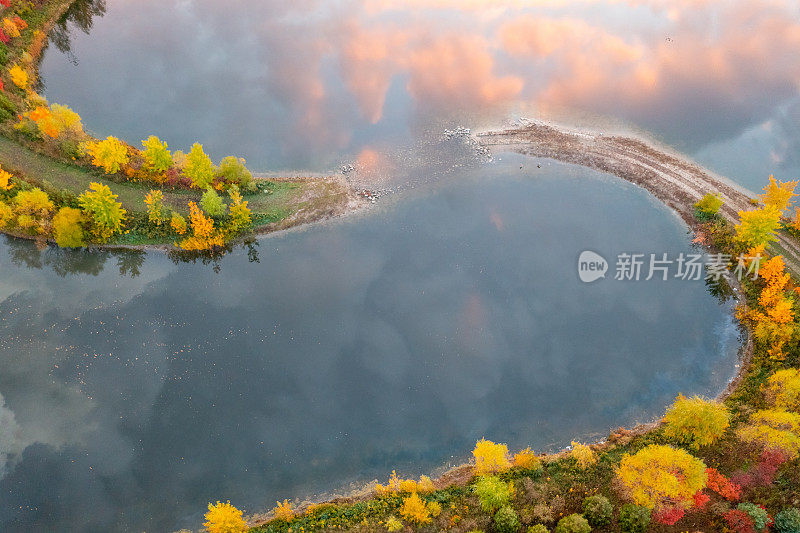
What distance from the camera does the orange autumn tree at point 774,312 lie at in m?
40.0

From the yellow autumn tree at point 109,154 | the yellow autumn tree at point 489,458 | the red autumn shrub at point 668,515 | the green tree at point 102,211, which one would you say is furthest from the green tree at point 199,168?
the red autumn shrub at point 668,515

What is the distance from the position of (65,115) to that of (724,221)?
237 feet

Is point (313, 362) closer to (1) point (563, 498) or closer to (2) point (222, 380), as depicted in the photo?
(2) point (222, 380)

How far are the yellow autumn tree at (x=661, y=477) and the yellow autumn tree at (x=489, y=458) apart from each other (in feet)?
26.1

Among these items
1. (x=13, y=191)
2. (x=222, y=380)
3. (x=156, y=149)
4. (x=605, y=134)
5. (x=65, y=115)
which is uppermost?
(x=605, y=134)

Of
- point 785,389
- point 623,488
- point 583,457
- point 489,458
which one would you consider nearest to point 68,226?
point 489,458

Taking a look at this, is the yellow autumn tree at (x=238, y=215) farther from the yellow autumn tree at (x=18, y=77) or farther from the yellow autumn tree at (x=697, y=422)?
the yellow autumn tree at (x=697, y=422)

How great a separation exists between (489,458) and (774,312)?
92.0 feet

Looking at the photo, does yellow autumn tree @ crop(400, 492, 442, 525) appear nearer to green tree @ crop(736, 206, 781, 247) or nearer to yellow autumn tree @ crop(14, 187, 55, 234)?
green tree @ crop(736, 206, 781, 247)

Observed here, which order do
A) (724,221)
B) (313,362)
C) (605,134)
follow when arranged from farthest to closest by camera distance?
(605,134) < (724,221) < (313,362)

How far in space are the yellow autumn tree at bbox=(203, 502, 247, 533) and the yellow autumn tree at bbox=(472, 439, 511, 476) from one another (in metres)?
16.5

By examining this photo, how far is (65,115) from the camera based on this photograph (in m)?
53.8

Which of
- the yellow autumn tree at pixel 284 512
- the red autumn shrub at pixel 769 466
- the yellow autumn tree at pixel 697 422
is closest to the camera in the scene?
the yellow autumn tree at pixel 284 512

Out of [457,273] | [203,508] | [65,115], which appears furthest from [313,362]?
[65,115]
